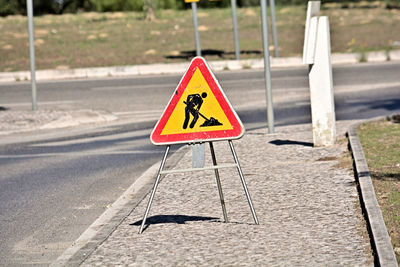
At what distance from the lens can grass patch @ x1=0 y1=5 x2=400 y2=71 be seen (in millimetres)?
31016

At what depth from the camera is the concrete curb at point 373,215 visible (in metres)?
5.60

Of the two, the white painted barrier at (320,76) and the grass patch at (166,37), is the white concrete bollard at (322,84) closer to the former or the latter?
the white painted barrier at (320,76)

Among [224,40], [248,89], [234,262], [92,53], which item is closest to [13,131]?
[248,89]

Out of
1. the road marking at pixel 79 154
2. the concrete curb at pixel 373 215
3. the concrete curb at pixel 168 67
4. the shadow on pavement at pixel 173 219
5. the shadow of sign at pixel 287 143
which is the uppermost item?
the concrete curb at pixel 168 67

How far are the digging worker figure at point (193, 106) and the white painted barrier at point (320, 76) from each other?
4.35 metres

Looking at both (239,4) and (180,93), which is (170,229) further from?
(239,4)

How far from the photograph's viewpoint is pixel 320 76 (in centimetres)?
1120

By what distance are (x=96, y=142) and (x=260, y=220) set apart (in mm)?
7226

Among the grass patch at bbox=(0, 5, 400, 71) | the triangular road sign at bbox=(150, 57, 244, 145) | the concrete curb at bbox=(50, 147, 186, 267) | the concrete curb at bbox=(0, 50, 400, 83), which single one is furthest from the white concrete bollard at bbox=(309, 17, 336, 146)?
the grass patch at bbox=(0, 5, 400, 71)

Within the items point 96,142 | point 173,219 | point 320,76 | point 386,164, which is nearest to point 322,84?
point 320,76

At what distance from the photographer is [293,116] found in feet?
53.0

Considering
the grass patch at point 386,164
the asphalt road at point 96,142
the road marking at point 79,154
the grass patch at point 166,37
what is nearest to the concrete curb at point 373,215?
the grass patch at point 386,164

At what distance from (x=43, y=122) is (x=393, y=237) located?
11546 mm

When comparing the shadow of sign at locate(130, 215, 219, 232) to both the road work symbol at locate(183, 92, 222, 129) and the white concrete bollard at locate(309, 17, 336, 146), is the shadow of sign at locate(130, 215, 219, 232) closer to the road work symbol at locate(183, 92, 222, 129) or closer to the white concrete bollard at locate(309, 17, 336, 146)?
the road work symbol at locate(183, 92, 222, 129)
